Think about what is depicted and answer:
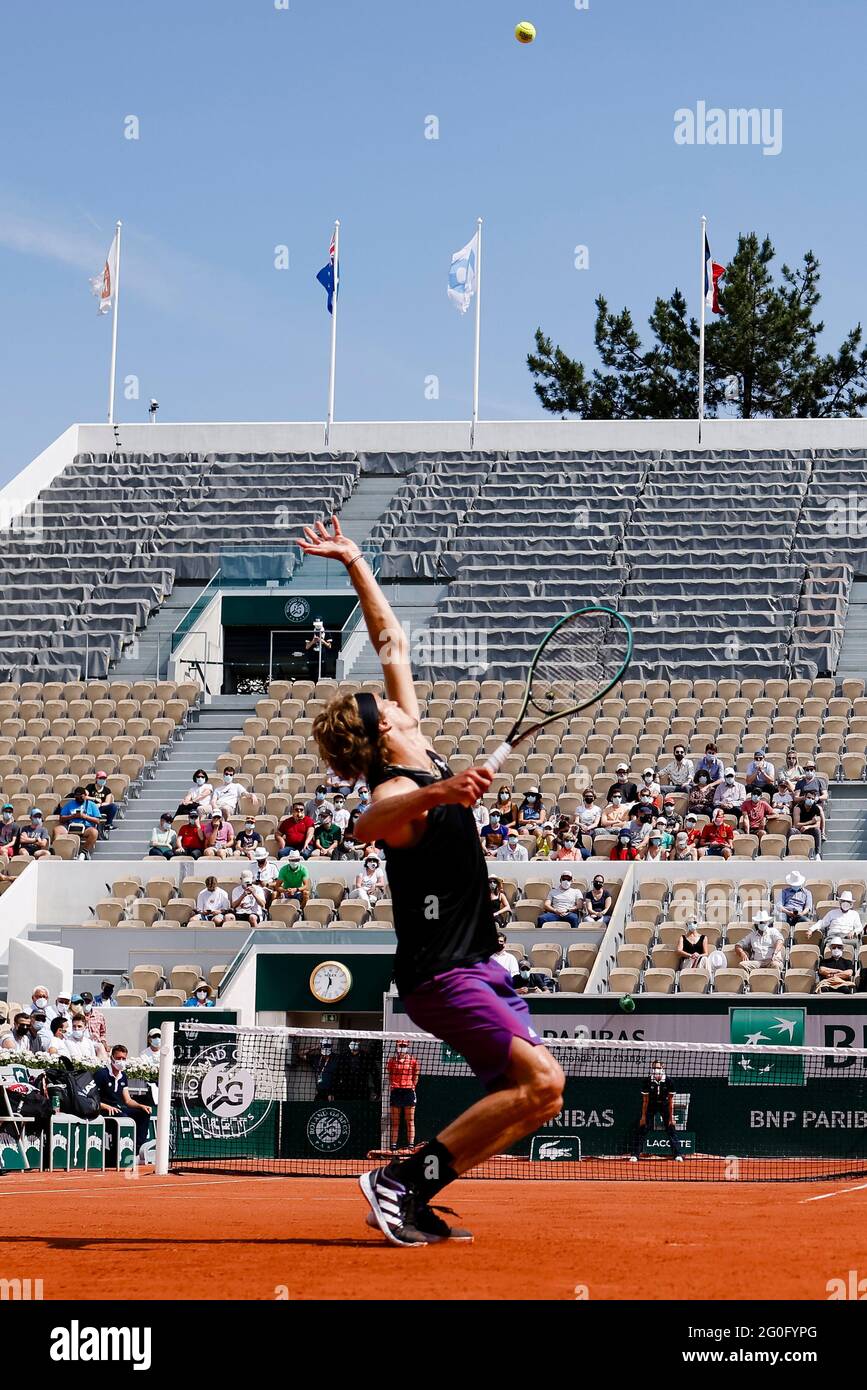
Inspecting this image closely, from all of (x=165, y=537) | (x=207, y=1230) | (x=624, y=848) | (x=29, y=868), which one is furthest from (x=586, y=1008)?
(x=165, y=537)

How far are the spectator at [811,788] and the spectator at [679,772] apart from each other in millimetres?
1729

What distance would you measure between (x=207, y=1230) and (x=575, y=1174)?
9.90 metres

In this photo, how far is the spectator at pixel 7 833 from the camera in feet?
91.0

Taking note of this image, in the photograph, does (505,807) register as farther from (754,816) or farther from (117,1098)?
(117,1098)

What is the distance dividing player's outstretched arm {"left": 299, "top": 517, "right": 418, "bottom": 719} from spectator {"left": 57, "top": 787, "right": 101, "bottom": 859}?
2108 centimetres

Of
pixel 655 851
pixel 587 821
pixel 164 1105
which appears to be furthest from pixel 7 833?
pixel 164 1105

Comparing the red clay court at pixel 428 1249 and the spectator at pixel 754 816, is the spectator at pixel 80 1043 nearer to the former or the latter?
the red clay court at pixel 428 1249

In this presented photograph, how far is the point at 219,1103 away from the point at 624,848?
878 centimetres

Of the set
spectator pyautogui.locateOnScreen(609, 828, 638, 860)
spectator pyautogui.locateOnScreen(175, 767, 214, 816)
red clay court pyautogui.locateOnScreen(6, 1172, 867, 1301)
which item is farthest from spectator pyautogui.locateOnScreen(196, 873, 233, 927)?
red clay court pyautogui.locateOnScreen(6, 1172, 867, 1301)

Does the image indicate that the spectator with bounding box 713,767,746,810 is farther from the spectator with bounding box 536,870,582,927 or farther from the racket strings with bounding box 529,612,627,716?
the racket strings with bounding box 529,612,627,716

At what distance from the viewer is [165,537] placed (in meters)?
40.2

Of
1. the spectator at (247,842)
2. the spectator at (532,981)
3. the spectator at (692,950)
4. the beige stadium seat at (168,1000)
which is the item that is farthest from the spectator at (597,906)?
the beige stadium seat at (168,1000)

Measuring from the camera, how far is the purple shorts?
673 centimetres

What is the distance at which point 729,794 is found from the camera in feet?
86.2
